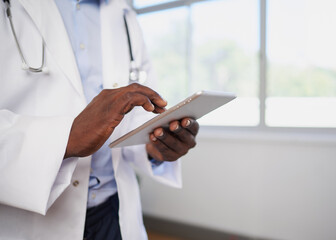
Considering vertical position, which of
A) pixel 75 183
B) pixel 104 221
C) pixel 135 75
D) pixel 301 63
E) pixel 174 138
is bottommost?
pixel 104 221

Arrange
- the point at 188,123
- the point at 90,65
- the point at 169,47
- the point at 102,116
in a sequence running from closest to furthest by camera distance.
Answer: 1. the point at 102,116
2. the point at 188,123
3. the point at 90,65
4. the point at 169,47

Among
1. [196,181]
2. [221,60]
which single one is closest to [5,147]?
[196,181]

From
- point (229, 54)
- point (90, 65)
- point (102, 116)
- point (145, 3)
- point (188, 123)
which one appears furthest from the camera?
point (145, 3)

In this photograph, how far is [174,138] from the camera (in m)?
0.69

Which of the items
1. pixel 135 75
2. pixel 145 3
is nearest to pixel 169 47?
pixel 145 3

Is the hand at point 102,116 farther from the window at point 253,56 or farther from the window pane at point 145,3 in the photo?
the window pane at point 145,3

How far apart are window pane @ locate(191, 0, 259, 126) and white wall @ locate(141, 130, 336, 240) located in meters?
0.23

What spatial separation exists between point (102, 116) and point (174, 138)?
0.24 meters

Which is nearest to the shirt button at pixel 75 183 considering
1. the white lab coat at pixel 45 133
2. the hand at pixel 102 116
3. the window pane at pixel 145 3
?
the white lab coat at pixel 45 133

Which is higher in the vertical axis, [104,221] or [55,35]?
[55,35]

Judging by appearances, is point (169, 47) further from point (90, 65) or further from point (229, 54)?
point (90, 65)

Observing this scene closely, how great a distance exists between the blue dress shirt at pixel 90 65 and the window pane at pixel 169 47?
1.67 meters

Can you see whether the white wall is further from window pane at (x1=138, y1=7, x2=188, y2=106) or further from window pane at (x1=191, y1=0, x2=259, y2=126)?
window pane at (x1=138, y1=7, x2=188, y2=106)

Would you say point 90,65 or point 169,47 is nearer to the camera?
point 90,65
